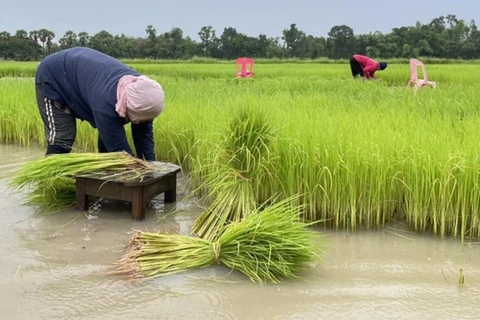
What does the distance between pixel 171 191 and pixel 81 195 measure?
1.91 ft

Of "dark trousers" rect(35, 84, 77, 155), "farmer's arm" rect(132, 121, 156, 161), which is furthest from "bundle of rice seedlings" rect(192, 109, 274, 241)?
"dark trousers" rect(35, 84, 77, 155)

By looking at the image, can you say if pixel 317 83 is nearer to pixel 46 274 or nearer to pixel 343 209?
pixel 343 209

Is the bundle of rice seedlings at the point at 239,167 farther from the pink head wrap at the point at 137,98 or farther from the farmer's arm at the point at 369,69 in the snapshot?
the farmer's arm at the point at 369,69

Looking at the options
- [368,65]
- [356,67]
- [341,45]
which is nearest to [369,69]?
[368,65]

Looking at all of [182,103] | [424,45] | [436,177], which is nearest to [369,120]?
[436,177]

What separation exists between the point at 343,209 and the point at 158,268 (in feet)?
3.92

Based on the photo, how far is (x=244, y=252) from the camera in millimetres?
2352

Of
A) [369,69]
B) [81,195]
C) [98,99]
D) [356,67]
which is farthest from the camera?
[356,67]

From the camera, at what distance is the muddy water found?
2004mm

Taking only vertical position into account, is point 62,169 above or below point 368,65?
below

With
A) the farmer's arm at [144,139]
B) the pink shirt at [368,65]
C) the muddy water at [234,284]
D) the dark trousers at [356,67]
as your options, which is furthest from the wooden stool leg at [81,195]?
the dark trousers at [356,67]

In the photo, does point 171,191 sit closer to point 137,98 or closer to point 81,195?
point 81,195

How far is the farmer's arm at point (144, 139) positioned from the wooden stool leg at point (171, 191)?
238 millimetres

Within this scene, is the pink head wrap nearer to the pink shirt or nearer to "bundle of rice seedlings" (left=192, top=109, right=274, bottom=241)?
"bundle of rice seedlings" (left=192, top=109, right=274, bottom=241)
